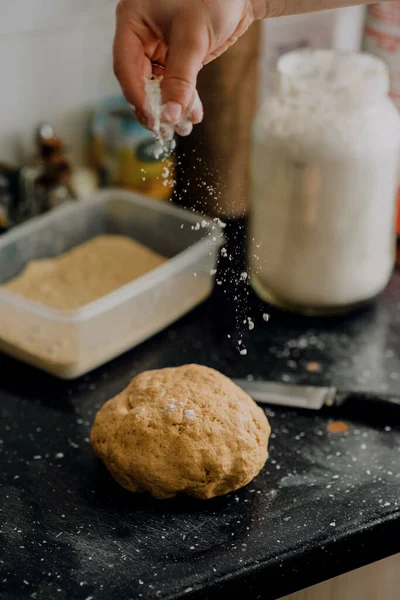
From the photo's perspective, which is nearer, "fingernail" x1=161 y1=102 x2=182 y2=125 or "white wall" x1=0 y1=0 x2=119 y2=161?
"fingernail" x1=161 y1=102 x2=182 y2=125

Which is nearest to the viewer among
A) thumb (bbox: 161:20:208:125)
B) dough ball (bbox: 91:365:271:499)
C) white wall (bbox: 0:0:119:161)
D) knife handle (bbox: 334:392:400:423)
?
thumb (bbox: 161:20:208:125)

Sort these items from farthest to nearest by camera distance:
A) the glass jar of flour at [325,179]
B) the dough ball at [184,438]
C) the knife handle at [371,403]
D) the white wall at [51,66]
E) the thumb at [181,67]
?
1. the white wall at [51,66]
2. the glass jar of flour at [325,179]
3. the knife handle at [371,403]
4. the dough ball at [184,438]
5. the thumb at [181,67]

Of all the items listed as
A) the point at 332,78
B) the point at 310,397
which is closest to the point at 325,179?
the point at 332,78

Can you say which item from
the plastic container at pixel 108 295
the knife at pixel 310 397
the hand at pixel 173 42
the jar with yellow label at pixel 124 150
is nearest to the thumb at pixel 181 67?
the hand at pixel 173 42

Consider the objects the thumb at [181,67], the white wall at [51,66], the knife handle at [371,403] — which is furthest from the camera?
the white wall at [51,66]

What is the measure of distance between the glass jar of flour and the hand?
31 cm

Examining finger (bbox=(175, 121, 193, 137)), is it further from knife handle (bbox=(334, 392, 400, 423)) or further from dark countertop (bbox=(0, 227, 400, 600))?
knife handle (bbox=(334, 392, 400, 423))

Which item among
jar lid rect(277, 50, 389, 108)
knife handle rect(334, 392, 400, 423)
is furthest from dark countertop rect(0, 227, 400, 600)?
jar lid rect(277, 50, 389, 108)

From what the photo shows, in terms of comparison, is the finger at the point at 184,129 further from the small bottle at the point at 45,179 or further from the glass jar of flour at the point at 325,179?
the small bottle at the point at 45,179

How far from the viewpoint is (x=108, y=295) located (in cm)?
103

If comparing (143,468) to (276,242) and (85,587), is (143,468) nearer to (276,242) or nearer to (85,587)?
(85,587)

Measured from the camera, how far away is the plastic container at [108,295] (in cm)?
101

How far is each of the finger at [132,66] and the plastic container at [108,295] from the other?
0.14 meters

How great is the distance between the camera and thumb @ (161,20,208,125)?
682 mm
